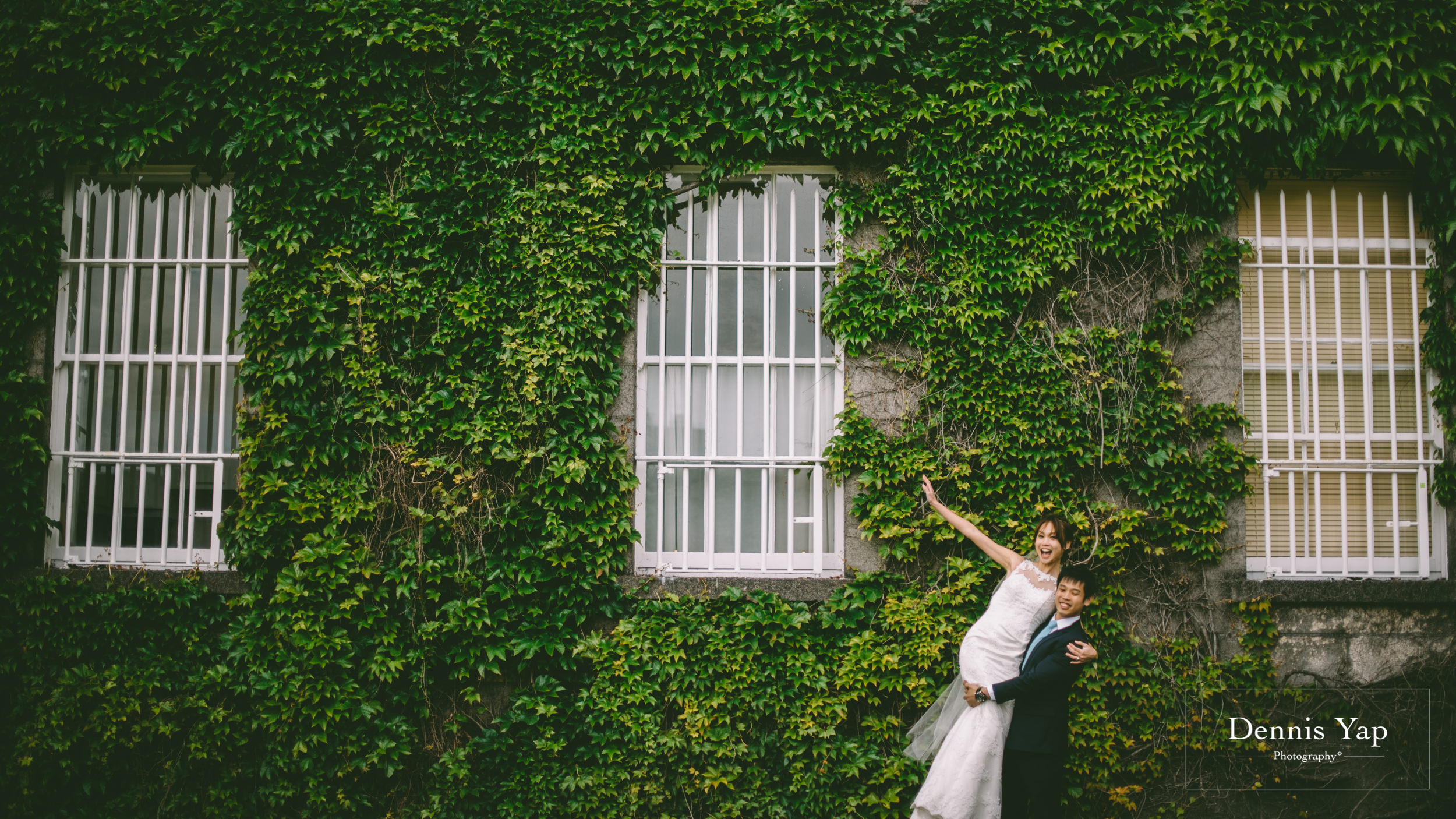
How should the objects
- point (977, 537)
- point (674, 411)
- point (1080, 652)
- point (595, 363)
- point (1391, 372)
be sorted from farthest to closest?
point (674, 411)
point (1391, 372)
point (595, 363)
point (977, 537)
point (1080, 652)

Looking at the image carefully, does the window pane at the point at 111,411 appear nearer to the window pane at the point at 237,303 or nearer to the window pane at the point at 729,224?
the window pane at the point at 237,303

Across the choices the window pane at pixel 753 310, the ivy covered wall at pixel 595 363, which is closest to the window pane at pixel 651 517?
the ivy covered wall at pixel 595 363

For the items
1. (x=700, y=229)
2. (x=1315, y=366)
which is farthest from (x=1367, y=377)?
(x=700, y=229)

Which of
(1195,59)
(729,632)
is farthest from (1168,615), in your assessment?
(1195,59)

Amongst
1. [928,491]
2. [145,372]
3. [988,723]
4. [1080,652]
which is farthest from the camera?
[145,372]

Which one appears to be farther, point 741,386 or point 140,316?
point 140,316

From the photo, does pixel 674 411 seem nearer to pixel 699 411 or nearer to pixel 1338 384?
pixel 699 411

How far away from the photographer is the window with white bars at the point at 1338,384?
524 centimetres

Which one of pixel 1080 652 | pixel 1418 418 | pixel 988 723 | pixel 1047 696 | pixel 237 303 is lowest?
pixel 988 723

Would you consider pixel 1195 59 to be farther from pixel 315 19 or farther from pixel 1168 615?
pixel 315 19

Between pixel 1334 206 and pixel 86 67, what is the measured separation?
8222mm

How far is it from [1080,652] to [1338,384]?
3.00 m

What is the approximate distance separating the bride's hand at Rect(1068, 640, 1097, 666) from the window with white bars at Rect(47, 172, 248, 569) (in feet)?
16.9

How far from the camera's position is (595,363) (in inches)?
201
